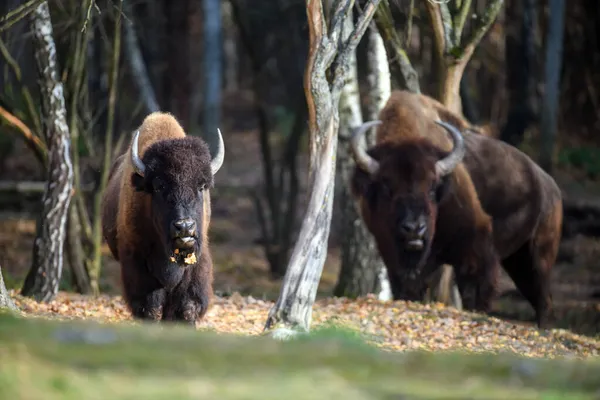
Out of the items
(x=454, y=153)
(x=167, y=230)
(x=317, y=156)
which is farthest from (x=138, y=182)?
(x=454, y=153)

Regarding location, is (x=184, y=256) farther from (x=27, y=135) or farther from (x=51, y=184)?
(x=27, y=135)

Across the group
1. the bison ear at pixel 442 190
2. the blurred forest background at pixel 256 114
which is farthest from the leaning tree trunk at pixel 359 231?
the bison ear at pixel 442 190

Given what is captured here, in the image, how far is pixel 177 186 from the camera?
8555 mm

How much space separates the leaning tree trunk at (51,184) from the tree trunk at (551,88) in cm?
1308

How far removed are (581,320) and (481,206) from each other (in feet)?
12.5

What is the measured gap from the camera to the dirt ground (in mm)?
16203

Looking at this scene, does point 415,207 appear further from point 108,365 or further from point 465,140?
point 108,365

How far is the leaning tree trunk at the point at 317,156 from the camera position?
8.41m

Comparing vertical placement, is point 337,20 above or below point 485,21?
below

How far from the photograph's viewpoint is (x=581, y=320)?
15438mm

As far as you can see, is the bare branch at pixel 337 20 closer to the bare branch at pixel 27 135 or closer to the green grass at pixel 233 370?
the green grass at pixel 233 370

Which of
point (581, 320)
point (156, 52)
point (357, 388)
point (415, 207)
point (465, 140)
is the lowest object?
point (581, 320)

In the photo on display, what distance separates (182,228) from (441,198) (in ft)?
14.3

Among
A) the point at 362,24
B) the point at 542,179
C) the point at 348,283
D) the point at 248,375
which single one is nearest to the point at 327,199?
the point at 362,24
